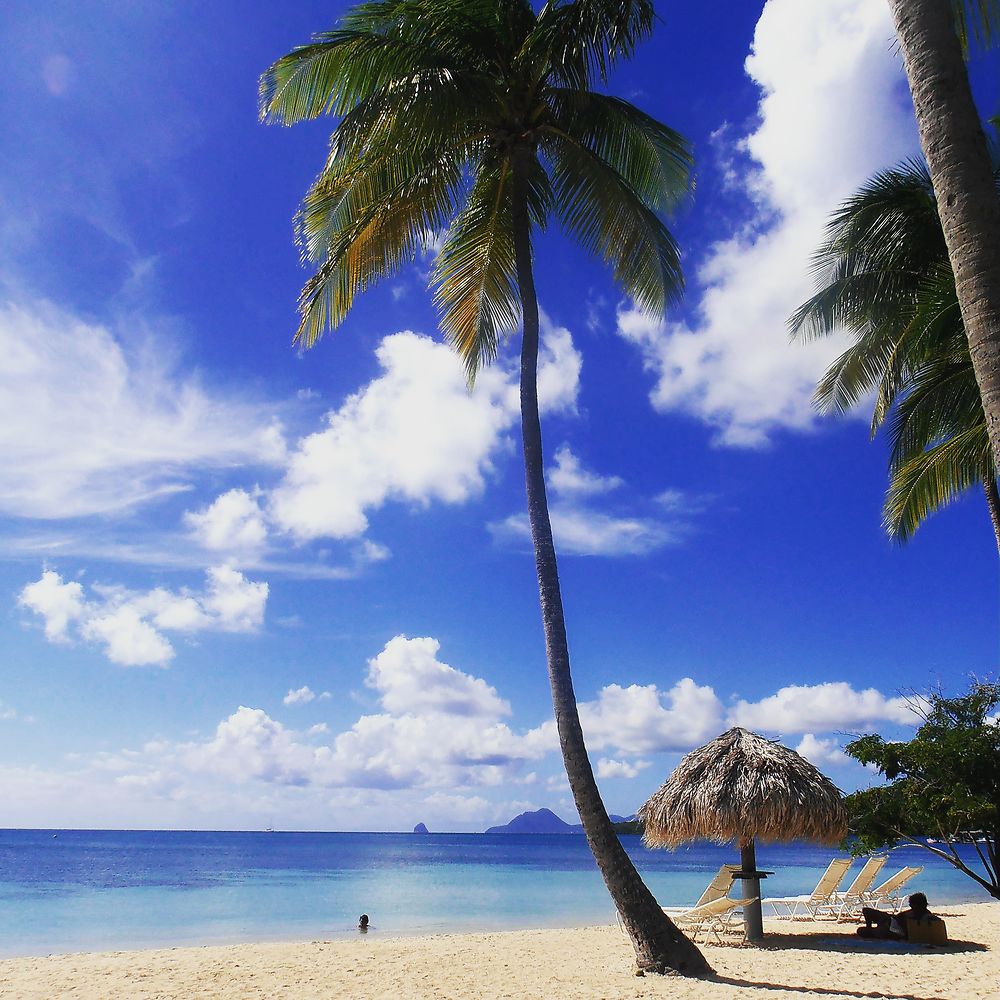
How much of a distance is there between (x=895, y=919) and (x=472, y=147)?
10.9m

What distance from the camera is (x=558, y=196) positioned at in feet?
32.4

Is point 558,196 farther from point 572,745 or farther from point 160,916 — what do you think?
point 160,916

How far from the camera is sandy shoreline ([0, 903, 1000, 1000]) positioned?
739cm

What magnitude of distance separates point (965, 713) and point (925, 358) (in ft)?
25.6

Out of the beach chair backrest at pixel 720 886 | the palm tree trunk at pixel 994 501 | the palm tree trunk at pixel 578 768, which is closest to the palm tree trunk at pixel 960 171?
the palm tree trunk at pixel 578 768

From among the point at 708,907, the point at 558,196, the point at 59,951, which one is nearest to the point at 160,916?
the point at 59,951

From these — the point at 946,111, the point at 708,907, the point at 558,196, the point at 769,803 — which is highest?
the point at 558,196

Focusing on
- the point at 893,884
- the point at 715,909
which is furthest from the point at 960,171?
the point at 893,884

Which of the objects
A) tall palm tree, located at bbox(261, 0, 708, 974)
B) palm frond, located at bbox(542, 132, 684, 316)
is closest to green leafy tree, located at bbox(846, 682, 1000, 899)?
tall palm tree, located at bbox(261, 0, 708, 974)

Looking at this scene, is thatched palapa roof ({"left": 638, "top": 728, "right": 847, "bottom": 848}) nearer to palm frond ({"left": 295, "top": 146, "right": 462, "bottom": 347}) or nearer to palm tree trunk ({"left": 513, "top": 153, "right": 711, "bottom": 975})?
palm tree trunk ({"left": 513, "top": 153, "right": 711, "bottom": 975})

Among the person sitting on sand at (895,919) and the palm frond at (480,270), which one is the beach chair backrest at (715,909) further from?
the palm frond at (480,270)

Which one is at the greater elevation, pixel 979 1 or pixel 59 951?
pixel 979 1

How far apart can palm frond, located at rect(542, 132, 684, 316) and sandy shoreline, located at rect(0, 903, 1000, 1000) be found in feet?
23.1

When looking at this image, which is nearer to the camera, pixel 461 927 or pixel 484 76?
pixel 484 76
